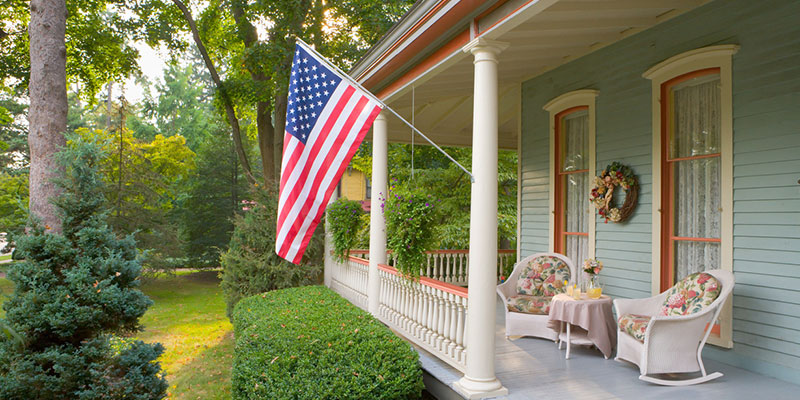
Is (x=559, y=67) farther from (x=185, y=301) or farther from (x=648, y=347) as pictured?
(x=185, y=301)

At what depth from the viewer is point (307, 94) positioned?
4551 mm

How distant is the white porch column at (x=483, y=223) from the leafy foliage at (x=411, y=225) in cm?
110

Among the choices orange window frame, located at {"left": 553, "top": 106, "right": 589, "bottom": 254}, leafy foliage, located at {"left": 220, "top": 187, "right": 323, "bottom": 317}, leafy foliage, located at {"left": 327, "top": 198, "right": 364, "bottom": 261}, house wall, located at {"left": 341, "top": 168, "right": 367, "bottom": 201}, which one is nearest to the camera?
orange window frame, located at {"left": 553, "top": 106, "right": 589, "bottom": 254}

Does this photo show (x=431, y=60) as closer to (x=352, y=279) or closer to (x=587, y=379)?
(x=587, y=379)

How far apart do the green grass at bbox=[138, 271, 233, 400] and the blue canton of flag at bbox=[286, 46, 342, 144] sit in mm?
2299

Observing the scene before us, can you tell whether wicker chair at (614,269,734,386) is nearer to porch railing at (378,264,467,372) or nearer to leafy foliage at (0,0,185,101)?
porch railing at (378,264,467,372)

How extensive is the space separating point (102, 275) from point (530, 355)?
378 cm

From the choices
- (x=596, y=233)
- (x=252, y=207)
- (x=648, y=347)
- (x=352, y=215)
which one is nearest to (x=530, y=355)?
(x=648, y=347)

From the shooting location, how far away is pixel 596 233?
5891 mm

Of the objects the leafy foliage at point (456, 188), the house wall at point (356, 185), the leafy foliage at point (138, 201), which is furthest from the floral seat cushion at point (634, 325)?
the house wall at point (356, 185)

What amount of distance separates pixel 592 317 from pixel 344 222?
4056 mm

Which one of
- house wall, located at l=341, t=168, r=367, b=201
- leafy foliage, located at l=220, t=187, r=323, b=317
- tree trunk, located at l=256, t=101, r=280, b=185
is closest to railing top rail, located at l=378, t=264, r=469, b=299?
leafy foliage, located at l=220, t=187, r=323, b=317

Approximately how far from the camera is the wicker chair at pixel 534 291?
5387 millimetres

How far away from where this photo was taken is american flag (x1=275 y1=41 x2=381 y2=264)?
4363 mm
